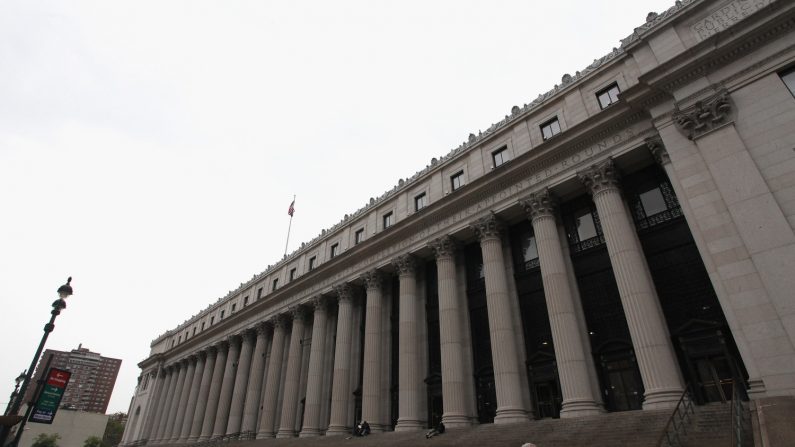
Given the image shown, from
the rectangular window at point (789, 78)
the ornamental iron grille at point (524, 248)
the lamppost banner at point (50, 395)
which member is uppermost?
the rectangular window at point (789, 78)

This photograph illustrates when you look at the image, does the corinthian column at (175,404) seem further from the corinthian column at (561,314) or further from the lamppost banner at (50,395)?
the corinthian column at (561,314)

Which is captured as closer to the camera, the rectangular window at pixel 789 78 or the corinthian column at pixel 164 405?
the rectangular window at pixel 789 78

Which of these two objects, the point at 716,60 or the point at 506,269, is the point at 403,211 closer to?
the point at 506,269

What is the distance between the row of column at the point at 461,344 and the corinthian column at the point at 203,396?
22.7 ft

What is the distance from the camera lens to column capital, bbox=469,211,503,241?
2806 centimetres

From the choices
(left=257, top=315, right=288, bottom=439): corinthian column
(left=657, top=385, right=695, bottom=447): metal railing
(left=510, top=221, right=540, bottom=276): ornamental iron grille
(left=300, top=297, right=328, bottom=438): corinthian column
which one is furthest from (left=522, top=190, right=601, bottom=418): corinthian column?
(left=257, top=315, right=288, bottom=439): corinthian column

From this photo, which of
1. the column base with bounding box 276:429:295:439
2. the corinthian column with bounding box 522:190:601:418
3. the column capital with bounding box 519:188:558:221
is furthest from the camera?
the column base with bounding box 276:429:295:439

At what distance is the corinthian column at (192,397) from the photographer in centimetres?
5581

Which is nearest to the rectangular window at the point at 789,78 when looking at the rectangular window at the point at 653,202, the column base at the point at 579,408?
the rectangular window at the point at 653,202

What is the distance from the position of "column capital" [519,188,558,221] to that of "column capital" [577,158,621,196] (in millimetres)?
2466

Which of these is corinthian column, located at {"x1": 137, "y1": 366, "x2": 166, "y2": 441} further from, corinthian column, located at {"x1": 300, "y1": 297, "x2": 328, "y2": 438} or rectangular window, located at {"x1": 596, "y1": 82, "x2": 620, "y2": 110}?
rectangular window, located at {"x1": 596, "y1": 82, "x2": 620, "y2": 110}

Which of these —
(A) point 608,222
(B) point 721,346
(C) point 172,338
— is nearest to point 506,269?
(A) point 608,222

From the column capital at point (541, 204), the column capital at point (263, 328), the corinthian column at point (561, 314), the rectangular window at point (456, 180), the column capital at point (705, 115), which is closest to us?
the column capital at point (705, 115)

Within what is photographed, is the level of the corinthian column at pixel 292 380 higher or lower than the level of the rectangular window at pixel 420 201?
lower
